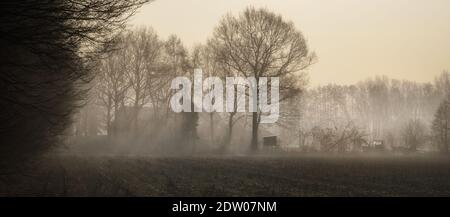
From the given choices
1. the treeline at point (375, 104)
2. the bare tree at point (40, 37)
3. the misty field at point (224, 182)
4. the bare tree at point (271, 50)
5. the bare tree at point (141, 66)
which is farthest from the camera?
the treeline at point (375, 104)

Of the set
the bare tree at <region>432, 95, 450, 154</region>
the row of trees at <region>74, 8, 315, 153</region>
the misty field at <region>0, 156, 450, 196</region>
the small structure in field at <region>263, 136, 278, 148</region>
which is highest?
the row of trees at <region>74, 8, 315, 153</region>

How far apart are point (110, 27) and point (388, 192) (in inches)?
387

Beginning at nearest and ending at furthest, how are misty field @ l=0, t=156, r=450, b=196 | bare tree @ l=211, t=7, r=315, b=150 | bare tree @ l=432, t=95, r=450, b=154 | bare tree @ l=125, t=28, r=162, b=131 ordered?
1. misty field @ l=0, t=156, r=450, b=196
2. bare tree @ l=211, t=7, r=315, b=150
3. bare tree @ l=432, t=95, r=450, b=154
4. bare tree @ l=125, t=28, r=162, b=131

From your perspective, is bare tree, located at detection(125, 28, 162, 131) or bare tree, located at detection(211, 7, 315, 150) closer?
bare tree, located at detection(211, 7, 315, 150)

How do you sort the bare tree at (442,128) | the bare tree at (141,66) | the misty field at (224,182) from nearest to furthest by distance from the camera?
the misty field at (224,182) → the bare tree at (442,128) → the bare tree at (141,66)

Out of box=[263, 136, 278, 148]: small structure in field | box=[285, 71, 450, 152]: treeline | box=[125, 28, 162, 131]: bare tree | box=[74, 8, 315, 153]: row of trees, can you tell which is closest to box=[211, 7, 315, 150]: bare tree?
box=[74, 8, 315, 153]: row of trees

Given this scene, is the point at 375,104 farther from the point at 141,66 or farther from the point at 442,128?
the point at 141,66

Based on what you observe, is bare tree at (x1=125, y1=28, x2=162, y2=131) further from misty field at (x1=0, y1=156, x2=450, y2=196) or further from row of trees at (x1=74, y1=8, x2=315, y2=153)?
misty field at (x1=0, y1=156, x2=450, y2=196)

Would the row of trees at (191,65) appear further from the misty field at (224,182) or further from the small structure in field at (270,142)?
the misty field at (224,182)

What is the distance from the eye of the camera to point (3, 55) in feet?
40.1

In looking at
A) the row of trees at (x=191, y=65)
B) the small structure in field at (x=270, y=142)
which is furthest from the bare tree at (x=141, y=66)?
the small structure in field at (x=270, y=142)

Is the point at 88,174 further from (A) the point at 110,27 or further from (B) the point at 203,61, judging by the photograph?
(B) the point at 203,61

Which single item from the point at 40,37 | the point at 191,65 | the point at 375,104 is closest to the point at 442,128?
the point at 191,65
